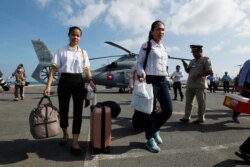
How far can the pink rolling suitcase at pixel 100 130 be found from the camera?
4.51m

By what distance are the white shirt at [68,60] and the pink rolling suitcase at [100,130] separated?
0.75m

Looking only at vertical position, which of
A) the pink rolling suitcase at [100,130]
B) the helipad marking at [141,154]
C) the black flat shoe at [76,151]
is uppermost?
the pink rolling suitcase at [100,130]

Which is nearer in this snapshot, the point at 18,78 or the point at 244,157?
the point at 244,157

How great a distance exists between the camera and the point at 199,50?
727 cm

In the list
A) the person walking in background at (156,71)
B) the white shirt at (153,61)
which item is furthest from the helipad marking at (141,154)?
the white shirt at (153,61)

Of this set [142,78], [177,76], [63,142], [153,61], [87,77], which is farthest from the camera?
[177,76]

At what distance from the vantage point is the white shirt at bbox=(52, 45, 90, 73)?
4.66m

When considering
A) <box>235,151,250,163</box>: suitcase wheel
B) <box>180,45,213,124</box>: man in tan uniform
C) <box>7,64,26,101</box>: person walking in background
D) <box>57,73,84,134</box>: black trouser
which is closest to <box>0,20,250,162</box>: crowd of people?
<box>57,73,84,134</box>: black trouser

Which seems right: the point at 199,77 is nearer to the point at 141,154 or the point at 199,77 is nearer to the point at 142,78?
the point at 142,78

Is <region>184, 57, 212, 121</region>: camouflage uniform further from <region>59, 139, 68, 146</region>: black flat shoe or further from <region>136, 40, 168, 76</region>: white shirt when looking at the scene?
<region>59, 139, 68, 146</region>: black flat shoe

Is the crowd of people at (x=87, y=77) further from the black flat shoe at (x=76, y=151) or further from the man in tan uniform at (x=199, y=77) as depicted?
the man in tan uniform at (x=199, y=77)

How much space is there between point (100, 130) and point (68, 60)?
1258 mm

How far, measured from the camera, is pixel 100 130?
178 inches

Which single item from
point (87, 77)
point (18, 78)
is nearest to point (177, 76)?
point (18, 78)
